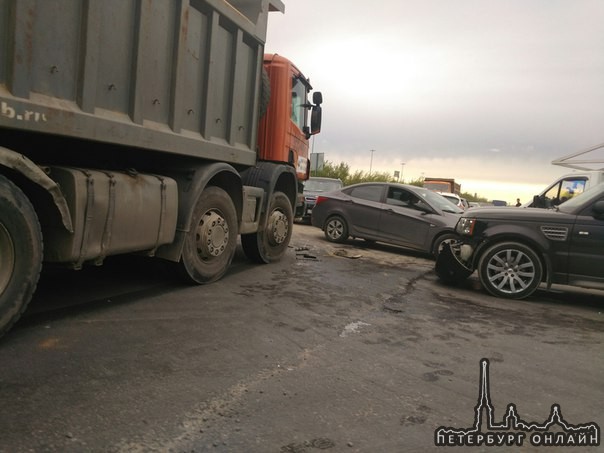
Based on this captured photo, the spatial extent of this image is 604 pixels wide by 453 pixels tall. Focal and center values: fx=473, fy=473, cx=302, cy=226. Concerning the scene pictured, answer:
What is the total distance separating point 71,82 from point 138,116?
2.64 ft

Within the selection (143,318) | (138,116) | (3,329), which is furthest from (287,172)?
(3,329)

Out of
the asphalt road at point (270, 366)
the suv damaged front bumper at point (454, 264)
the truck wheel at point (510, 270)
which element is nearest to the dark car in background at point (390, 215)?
the suv damaged front bumper at point (454, 264)

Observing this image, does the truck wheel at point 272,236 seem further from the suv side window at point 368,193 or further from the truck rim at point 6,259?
the truck rim at point 6,259

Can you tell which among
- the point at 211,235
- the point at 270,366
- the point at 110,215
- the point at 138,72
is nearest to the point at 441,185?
the point at 211,235

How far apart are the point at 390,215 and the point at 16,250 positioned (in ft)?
26.8

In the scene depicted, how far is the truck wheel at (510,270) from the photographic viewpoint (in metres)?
6.39

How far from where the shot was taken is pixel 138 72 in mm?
4387

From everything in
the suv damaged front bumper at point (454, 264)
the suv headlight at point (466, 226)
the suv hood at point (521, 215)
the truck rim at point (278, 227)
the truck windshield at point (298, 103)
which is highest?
the truck windshield at point (298, 103)

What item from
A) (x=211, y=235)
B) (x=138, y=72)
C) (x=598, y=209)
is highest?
(x=138, y=72)

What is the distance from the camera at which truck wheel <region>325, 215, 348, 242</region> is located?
11.3 m

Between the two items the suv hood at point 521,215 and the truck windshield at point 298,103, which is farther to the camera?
the truck windshield at point 298,103

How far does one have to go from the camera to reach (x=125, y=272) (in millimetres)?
6160

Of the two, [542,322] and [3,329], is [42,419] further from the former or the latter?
[542,322]

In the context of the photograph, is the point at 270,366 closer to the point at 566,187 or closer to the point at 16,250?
the point at 16,250
